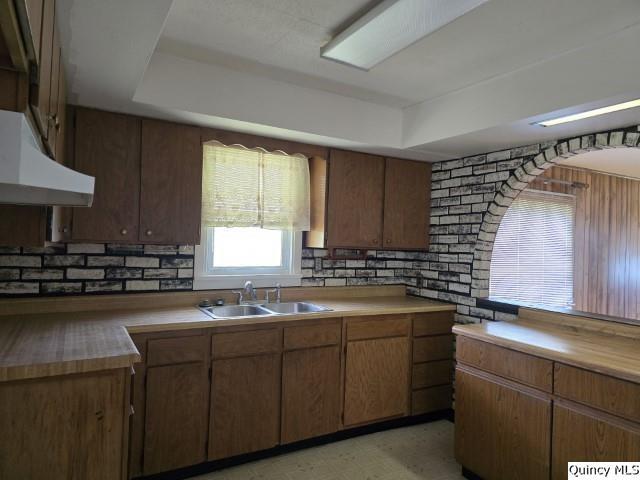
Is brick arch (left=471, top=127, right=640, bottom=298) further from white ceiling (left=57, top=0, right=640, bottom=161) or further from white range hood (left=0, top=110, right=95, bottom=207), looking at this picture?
white range hood (left=0, top=110, right=95, bottom=207)

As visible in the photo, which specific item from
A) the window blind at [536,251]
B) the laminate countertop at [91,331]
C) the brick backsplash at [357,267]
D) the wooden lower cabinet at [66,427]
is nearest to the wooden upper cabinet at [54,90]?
the laminate countertop at [91,331]

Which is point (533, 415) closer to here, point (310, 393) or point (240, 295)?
point (310, 393)

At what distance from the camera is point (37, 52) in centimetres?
116

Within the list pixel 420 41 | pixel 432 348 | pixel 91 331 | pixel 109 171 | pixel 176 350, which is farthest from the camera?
pixel 432 348

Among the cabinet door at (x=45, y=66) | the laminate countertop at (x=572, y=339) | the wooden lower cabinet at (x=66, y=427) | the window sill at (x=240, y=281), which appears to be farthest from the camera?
the window sill at (x=240, y=281)

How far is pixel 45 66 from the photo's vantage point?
1326 mm

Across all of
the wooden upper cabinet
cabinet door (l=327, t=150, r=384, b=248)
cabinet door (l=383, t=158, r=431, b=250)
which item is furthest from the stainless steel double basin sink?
the wooden upper cabinet

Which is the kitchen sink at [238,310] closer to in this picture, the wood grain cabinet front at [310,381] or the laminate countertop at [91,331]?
the laminate countertop at [91,331]

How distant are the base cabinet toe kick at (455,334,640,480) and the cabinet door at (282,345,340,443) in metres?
0.82

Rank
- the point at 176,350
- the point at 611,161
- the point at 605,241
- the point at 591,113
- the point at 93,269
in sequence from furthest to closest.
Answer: the point at 605,241 → the point at 611,161 → the point at 93,269 → the point at 176,350 → the point at 591,113

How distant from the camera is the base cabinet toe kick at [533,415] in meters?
1.85

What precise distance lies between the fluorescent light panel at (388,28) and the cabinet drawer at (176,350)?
69.3 inches

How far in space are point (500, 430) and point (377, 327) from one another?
3.38ft

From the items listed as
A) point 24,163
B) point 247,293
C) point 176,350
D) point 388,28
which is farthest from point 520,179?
point 24,163
